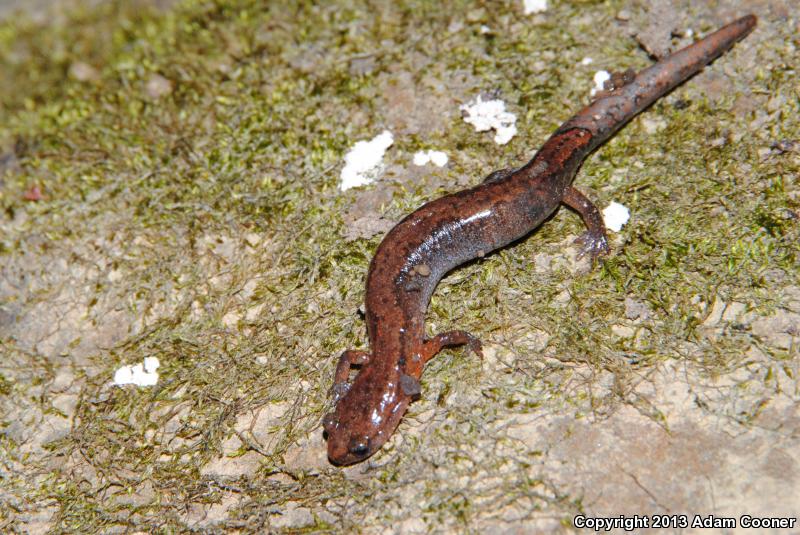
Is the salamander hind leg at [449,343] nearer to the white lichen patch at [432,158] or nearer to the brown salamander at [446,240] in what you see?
the brown salamander at [446,240]

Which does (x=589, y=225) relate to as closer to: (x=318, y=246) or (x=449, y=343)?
(x=449, y=343)

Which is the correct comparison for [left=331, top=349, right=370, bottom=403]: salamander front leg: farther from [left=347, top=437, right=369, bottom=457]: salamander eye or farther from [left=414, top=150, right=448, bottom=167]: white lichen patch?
[left=414, top=150, right=448, bottom=167]: white lichen patch

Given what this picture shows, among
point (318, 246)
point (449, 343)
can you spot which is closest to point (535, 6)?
point (318, 246)

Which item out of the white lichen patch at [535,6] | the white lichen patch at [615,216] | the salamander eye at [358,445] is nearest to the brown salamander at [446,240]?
the salamander eye at [358,445]

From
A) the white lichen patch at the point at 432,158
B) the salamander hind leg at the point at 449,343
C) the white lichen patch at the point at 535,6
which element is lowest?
the salamander hind leg at the point at 449,343

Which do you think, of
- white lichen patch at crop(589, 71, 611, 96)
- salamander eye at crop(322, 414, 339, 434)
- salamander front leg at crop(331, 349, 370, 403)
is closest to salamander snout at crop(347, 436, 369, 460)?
salamander eye at crop(322, 414, 339, 434)

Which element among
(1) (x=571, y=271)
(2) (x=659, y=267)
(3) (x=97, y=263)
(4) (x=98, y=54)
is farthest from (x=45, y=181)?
(2) (x=659, y=267)

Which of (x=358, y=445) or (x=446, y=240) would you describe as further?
(x=446, y=240)
